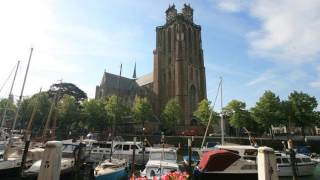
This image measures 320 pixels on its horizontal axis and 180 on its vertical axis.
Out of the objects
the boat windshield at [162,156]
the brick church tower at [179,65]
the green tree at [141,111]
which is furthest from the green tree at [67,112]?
the boat windshield at [162,156]

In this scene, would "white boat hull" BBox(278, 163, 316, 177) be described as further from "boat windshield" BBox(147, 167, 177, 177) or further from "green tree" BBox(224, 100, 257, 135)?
"green tree" BBox(224, 100, 257, 135)

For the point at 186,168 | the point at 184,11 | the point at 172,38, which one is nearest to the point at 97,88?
the point at 172,38

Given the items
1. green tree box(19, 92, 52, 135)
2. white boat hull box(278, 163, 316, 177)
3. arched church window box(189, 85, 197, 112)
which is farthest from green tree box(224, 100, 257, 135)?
green tree box(19, 92, 52, 135)

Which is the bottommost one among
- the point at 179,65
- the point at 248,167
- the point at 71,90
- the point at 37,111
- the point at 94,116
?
the point at 248,167

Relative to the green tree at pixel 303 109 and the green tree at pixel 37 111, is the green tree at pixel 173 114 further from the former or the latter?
the green tree at pixel 37 111

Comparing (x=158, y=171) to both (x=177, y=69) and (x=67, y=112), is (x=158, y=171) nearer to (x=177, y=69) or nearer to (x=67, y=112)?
(x=67, y=112)

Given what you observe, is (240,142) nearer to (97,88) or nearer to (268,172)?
(268,172)

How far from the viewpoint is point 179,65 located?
70.2 metres

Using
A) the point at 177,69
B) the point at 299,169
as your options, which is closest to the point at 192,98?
the point at 177,69

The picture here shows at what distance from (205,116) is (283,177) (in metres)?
34.3

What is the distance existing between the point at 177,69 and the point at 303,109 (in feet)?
106

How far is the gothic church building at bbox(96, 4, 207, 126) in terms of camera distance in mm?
69938

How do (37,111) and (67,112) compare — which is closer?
(37,111)

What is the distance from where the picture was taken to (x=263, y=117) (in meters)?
49.3
